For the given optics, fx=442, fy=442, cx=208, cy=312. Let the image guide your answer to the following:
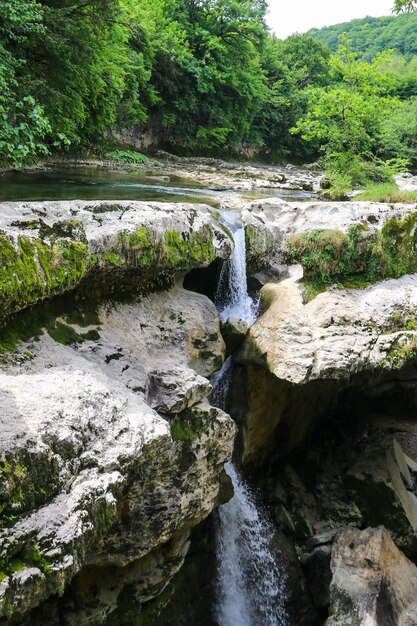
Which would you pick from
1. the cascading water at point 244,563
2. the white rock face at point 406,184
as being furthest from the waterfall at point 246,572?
the white rock face at point 406,184

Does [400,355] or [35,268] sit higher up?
[35,268]

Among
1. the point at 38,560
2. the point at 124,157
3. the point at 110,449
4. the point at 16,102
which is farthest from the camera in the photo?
the point at 124,157

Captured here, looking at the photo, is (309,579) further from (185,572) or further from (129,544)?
(129,544)

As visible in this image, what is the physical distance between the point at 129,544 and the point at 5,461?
6.69 feet

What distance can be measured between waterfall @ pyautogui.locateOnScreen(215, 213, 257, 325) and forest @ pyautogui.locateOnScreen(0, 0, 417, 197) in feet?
10.7

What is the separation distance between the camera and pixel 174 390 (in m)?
4.89

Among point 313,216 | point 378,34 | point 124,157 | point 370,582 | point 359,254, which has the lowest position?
point 370,582

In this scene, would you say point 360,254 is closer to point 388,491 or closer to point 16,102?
point 388,491

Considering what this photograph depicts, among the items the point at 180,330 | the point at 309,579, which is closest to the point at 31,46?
the point at 180,330

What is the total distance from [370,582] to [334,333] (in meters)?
3.18

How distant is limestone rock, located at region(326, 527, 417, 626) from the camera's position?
5.27m

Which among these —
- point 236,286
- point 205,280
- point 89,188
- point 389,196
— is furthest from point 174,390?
point 389,196

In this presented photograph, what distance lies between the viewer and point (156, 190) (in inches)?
442

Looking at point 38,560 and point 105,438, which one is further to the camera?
point 105,438
